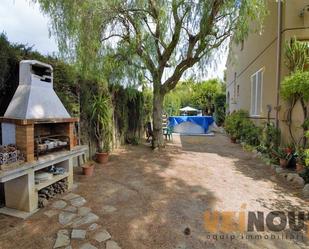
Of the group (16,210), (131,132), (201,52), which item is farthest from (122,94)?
(16,210)

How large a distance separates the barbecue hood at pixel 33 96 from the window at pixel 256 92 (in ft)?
24.0

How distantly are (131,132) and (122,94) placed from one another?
185cm

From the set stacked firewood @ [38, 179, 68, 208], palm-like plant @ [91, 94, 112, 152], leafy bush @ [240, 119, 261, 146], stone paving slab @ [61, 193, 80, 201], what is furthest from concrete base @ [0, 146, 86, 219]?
leafy bush @ [240, 119, 261, 146]

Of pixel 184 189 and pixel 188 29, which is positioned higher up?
pixel 188 29

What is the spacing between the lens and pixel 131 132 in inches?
366

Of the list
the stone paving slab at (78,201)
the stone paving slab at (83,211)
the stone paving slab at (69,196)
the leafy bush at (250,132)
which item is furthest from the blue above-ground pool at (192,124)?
the stone paving slab at (83,211)

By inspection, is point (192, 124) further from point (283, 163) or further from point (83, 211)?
point (83, 211)

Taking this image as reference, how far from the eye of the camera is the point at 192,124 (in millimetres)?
14281

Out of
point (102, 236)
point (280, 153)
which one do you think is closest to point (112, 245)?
point (102, 236)

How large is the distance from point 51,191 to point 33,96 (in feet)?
5.09

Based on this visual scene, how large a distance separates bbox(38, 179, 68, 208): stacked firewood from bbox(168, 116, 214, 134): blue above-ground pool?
10473mm

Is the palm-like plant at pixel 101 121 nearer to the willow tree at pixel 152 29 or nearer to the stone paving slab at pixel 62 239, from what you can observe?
the willow tree at pixel 152 29

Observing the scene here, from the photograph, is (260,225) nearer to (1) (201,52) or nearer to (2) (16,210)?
(2) (16,210)

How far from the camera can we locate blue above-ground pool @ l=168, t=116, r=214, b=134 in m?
14.2
